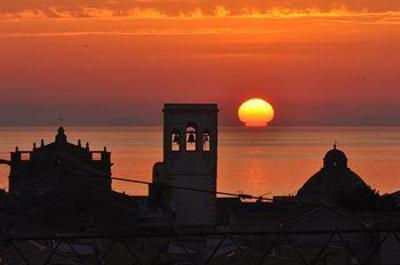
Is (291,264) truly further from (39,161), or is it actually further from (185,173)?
(39,161)

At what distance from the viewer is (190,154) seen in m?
74.9

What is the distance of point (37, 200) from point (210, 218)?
11.9 m

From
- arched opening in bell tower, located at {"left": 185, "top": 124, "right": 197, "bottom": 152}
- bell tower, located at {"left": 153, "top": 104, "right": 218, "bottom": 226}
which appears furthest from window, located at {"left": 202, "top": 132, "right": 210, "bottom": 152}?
arched opening in bell tower, located at {"left": 185, "top": 124, "right": 197, "bottom": 152}

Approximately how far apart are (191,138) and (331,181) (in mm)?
17688

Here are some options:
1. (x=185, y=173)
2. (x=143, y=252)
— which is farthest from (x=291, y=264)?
(x=185, y=173)

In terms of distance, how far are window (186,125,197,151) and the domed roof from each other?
1172cm

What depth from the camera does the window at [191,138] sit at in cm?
7475

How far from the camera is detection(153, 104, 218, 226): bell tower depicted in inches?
2936

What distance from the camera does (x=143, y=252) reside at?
55.2 meters

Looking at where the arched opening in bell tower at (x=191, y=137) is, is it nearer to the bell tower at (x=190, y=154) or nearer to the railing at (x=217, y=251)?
the bell tower at (x=190, y=154)

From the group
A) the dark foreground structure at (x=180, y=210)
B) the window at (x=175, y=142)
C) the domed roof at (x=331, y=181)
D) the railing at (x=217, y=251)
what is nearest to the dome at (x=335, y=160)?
the domed roof at (x=331, y=181)

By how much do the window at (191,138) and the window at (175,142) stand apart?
466 mm

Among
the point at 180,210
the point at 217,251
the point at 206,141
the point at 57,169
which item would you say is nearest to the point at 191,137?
the point at 206,141

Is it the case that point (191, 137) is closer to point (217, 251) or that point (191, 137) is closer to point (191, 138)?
point (191, 138)
